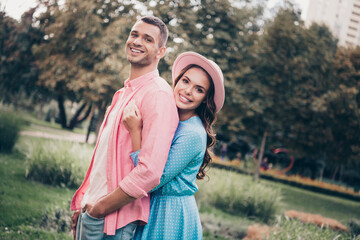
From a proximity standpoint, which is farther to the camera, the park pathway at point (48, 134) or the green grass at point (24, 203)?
the park pathway at point (48, 134)

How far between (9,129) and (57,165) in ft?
11.4

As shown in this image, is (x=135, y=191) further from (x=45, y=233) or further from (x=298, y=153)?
(x=298, y=153)

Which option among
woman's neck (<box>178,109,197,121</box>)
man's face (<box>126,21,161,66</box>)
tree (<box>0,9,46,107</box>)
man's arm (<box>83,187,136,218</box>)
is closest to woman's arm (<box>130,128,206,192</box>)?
man's arm (<box>83,187,136,218</box>)

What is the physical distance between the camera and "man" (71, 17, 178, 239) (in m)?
1.75

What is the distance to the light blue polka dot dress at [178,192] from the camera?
1.90m

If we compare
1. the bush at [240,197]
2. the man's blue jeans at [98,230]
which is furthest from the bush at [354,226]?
the man's blue jeans at [98,230]

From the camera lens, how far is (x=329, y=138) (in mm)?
13984

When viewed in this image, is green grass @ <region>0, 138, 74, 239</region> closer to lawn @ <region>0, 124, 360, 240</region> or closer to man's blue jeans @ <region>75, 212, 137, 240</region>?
lawn @ <region>0, 124, 360, 240</region>

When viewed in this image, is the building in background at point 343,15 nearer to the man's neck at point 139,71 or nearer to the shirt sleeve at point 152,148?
the man's neck at point 139,71

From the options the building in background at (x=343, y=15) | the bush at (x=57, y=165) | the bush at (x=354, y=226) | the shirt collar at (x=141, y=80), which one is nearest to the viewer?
the shirt collar at (x=141, y=80)

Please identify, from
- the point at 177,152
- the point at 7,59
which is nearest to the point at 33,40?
the point at 7,59

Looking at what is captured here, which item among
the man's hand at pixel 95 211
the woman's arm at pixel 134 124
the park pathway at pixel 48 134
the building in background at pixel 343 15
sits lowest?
the park pathway at pixel 48 134

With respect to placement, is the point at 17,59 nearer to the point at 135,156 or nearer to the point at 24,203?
the point at 24,203

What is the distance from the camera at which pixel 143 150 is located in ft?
5.81
